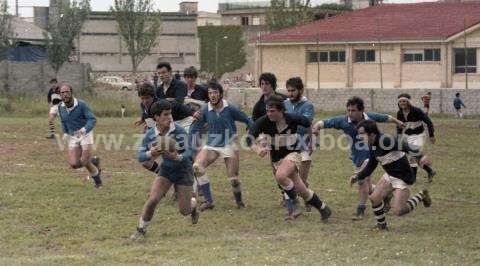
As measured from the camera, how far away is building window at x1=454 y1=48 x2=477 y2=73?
170 ft

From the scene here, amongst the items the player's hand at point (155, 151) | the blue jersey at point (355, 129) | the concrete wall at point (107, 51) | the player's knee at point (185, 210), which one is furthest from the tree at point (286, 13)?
the player's hand at point (155, 151)

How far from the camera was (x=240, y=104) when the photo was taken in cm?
4866

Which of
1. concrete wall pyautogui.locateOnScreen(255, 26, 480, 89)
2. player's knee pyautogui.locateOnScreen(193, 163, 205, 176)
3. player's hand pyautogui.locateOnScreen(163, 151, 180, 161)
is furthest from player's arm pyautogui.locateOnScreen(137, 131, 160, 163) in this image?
concrete wall pyautogui.locateOnScreen(255, 26, 480, 89)

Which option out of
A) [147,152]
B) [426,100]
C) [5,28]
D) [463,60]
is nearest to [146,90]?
[147,152]

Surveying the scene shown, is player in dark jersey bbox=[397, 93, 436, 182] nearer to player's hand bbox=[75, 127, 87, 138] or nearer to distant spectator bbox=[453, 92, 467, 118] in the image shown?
player's hand bbox=[75, 127, 87, 138]

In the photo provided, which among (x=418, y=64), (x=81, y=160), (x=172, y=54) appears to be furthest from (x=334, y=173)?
(x=172, y=54)

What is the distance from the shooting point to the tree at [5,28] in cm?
5684

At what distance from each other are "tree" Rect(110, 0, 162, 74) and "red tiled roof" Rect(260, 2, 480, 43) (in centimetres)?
1012

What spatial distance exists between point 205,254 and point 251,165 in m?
11.4

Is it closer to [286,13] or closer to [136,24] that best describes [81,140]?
[136,24]

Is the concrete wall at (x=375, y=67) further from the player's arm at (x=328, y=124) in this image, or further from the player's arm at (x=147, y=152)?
the player's arm at (x=147, y=152)

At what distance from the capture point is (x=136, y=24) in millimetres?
66125

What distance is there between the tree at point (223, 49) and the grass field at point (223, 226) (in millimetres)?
59963

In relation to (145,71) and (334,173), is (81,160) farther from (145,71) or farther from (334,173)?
(145,71)
